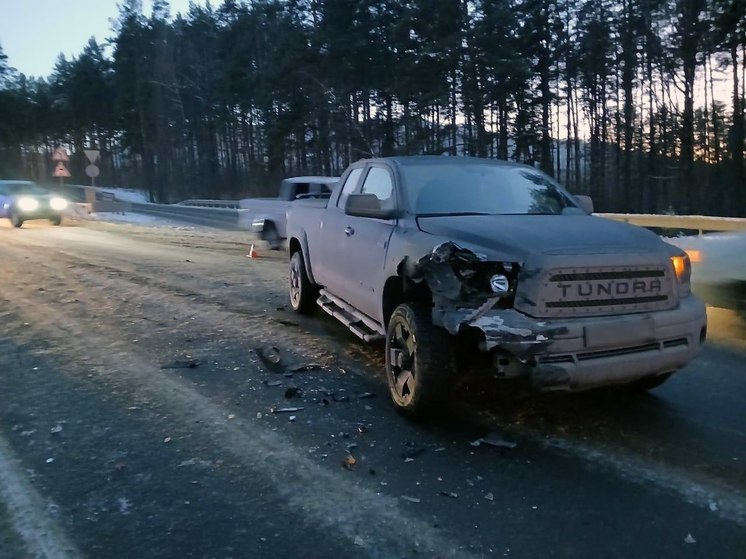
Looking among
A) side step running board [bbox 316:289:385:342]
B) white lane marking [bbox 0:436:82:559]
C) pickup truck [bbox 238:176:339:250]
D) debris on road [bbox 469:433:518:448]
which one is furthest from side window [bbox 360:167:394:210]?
pickup truck [bbox 238:176:339:250]

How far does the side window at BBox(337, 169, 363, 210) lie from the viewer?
6.96 meters

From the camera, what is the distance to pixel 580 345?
167 inches

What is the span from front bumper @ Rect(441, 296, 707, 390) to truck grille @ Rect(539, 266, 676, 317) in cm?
7

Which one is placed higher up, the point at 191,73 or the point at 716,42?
the point at 191,73

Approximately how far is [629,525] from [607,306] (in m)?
1.43

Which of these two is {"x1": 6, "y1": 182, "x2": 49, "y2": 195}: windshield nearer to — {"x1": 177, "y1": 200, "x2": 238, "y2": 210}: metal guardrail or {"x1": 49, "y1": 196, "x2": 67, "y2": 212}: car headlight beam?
{"x1": 49, "y1": 196, "x2": 67, "y2": 212}: car headlight beam

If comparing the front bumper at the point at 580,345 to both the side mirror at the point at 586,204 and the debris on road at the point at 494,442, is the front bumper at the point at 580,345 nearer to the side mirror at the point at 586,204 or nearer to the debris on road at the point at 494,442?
the debris on road at the point at 494,442

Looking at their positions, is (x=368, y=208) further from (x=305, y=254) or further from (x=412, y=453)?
(x=305, y=254)

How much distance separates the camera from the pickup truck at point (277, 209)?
14898 millimetres

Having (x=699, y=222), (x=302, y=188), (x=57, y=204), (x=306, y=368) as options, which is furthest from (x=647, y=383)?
(x=57, y=204)

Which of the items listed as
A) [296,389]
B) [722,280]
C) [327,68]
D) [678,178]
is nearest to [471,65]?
[327,68]

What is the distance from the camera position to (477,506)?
145 inches

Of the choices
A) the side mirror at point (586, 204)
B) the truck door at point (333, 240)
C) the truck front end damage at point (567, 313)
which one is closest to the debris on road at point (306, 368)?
the truck door at point (333, 240)

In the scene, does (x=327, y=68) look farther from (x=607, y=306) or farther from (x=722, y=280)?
(x=607, y=306)
